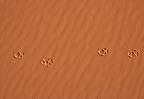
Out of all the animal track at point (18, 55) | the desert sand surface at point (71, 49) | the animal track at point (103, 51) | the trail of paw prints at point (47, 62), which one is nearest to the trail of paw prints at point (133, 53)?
the desert sand surface at point (71, 49)

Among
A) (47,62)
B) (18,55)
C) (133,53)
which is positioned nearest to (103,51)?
(133,53)

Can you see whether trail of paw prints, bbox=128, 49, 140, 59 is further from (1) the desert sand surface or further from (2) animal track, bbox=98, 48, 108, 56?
(2) animal track, bbox=98, 48, 108, 56

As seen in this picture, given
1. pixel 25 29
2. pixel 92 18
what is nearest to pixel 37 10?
pixel 25 29

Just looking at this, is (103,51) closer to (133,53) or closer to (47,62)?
(133,53)

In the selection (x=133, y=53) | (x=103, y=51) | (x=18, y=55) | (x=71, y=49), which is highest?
(x=133, y=53)

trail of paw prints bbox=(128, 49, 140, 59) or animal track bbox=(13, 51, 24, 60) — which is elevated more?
trail of paw prints bbox=(128, 49, 140, 59)

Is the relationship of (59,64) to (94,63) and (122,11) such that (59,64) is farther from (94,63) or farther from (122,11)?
(122,11)

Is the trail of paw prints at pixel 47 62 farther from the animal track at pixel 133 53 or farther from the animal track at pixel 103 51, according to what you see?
the animal track at pixel 133 53

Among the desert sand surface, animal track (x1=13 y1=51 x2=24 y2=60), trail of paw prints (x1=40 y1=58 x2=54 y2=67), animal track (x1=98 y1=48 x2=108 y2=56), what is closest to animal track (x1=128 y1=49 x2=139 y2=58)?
the desert sand surface
